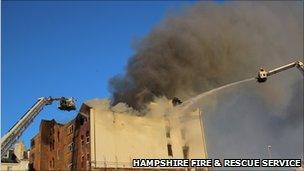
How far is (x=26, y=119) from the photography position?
31516mm

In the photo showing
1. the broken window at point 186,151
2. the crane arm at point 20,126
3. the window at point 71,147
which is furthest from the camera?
the broken window at point 186,151

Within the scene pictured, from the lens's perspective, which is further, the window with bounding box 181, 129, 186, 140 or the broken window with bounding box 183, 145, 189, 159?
the window with bounding box 181, 129, 186, 140

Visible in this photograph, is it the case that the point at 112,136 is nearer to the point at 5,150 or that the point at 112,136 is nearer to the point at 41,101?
the point at 41,101

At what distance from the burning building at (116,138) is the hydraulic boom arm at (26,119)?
41.0ft

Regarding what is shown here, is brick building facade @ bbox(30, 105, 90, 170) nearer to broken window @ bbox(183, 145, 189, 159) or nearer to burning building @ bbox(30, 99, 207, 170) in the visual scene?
burning building @ bbox(30, 99, 207, 170)

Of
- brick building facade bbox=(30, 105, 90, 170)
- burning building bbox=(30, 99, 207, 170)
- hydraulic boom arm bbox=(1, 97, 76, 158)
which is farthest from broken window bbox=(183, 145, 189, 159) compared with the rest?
hydraulic boom arm bbox=(1, 97, 76, 158)

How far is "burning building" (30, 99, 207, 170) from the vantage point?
50.3 m

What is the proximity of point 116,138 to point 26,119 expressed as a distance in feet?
69.2

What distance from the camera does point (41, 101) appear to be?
3488cm

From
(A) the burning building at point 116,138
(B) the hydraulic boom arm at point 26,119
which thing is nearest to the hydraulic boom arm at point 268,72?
(B) the hydraulic boom arm at point 26,119

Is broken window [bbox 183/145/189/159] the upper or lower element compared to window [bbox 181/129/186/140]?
lower

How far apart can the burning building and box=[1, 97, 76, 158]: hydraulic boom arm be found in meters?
12.5

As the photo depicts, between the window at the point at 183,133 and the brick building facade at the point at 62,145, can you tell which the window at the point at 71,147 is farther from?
the window at the point at 183,133

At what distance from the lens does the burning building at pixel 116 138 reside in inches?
1980
